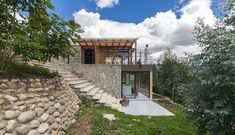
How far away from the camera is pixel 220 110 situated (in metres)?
4.43

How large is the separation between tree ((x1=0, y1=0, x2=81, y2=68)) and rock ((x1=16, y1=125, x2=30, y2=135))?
1431 mm

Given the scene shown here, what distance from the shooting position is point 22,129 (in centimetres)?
392

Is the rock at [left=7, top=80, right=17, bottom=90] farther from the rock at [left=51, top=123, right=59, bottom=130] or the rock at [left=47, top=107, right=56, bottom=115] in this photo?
the rock at [left=51, top=123, right=59, bottom=130]

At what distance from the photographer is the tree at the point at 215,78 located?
4.45 metres

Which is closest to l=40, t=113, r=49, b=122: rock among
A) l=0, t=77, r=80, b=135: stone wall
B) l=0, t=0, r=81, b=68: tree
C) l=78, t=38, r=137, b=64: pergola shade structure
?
l=0, t=77, r=80, b=135: stone wall

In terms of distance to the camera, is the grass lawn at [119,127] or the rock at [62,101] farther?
the grass lawn at [119,127]

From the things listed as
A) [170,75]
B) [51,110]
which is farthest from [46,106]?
[170,75]

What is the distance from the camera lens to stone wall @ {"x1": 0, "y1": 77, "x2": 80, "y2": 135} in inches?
148

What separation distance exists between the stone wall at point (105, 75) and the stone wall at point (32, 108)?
8.28m

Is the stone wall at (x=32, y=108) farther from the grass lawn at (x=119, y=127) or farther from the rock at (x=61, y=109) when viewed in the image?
the grass lawn at (x=119, y=127)

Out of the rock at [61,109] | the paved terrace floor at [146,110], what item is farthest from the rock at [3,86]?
the paved terrace floor at [146,110]

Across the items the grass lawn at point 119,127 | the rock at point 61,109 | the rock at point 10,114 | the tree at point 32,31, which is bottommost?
the grass lawn at point 119,127

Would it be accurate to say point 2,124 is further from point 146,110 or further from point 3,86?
point 146,110

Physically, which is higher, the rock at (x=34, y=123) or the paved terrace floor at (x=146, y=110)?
the rock at (x=34, y=123)
